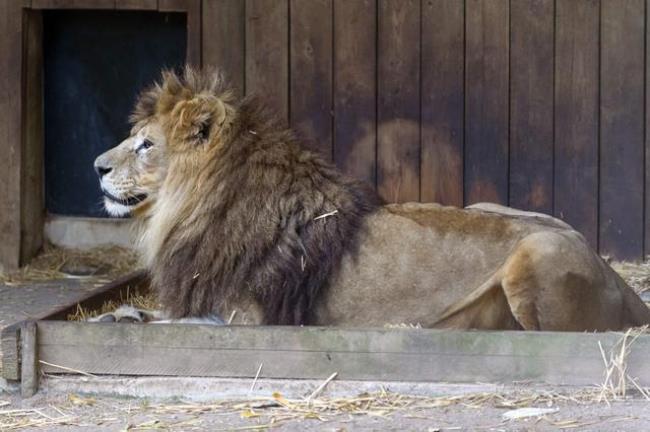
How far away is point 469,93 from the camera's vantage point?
7.91 meters

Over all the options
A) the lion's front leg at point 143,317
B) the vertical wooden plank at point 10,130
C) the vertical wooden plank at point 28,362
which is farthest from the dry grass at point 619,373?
the vertical wooden plank at point 10,130

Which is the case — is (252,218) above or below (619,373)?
above

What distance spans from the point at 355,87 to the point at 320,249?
9.01 ft

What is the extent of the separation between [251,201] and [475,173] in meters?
2.77

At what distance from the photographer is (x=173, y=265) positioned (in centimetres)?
555

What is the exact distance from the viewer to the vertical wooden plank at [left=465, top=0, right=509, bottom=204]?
309 inches

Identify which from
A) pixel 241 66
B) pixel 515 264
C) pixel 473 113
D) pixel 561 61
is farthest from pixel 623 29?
pixel 515 264

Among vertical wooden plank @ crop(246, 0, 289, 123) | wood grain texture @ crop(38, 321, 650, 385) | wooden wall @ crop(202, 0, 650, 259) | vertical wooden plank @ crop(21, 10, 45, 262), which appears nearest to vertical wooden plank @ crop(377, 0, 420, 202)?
wooden wall @ crop(202, 0, 650, 259)

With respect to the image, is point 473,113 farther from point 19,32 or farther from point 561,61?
point 19,32

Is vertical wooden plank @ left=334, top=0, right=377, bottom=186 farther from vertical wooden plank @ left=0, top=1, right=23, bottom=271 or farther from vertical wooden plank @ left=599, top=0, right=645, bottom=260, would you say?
vertical wooden plank @ left=0, top=1, right=23, bottom=271

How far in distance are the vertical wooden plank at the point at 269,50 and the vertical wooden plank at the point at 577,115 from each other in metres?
1.59

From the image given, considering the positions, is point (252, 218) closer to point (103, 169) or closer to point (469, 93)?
point (103, 169)

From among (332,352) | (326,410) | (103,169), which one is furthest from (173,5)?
(326,410)

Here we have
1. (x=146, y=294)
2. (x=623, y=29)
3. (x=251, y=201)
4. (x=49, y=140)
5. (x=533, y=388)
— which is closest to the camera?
(x=533, y=388)
